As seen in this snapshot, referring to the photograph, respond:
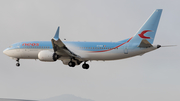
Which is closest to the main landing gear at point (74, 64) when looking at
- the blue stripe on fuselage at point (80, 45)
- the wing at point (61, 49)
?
the wing at point (61, 49)

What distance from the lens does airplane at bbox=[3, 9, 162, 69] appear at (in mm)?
49406

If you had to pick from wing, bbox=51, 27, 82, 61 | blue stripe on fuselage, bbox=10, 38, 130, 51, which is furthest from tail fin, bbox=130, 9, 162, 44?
wing, bbox=51, 27, 82, 61

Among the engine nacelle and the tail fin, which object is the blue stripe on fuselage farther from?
the engine nacelle

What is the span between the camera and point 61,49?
50750 millimetres

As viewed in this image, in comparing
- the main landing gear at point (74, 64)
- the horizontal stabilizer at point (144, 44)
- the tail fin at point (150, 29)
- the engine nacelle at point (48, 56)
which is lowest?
the main landing gear at point (74, 64)

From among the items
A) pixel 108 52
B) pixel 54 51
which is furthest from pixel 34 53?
pixel 108 52

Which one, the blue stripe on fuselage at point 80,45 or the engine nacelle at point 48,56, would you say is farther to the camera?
the blue stripe on fuselage at point 80,45

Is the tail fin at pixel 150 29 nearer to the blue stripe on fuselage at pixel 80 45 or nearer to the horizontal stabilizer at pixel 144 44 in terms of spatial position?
the horizontal stabilizer at pixel 144 44

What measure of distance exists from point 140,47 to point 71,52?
12.5 m

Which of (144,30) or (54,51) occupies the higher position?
(144,30)

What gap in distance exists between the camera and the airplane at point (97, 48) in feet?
162

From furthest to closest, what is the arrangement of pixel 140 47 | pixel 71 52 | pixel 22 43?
pixel 22 43 < pixel 71 52 < pixel 140 47

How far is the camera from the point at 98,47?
→ 171 feet

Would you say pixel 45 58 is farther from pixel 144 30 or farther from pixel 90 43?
pixel 144 30
